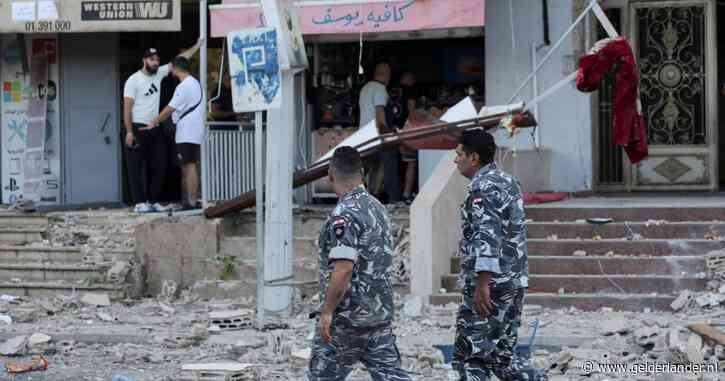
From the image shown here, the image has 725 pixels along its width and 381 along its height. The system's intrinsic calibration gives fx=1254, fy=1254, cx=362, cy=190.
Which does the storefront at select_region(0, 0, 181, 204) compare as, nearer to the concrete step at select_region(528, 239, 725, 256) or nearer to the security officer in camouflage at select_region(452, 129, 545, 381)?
the concrete step at select_region(528, 239, 725, 256)

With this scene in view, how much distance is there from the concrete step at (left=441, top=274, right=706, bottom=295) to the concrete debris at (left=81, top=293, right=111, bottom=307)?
440 centimetres

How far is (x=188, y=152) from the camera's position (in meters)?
14.3

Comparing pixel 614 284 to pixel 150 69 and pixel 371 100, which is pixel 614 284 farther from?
Result: pixel 150 69

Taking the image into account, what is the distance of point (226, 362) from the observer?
32.2 ft

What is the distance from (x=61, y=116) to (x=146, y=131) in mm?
2647

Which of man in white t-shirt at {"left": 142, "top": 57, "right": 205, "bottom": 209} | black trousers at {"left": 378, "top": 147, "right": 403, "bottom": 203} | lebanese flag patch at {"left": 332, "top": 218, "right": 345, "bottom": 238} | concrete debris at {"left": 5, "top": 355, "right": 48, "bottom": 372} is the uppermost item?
man in white t-shirt at {"left": 142, "top": 57, "right": 205, "bottom": 209}

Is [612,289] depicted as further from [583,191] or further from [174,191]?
[174,191]

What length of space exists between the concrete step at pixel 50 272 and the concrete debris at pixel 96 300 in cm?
40

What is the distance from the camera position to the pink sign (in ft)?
47.0

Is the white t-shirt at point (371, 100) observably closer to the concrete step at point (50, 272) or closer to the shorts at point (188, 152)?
the shorts at point (188, 152)

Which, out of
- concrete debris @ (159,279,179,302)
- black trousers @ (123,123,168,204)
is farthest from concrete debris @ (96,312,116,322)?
black trousers @ (123,123,168,204)

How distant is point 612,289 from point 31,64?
867 centimetres

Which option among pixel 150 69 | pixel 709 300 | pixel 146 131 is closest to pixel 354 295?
pixel 709 300

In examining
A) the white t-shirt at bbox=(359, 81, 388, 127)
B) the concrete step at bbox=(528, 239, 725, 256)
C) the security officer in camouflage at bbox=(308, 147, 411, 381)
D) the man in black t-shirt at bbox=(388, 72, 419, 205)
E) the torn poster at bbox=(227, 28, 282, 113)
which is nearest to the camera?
the security officer in camouflage at bbox=(308, 147, 411, 381)
